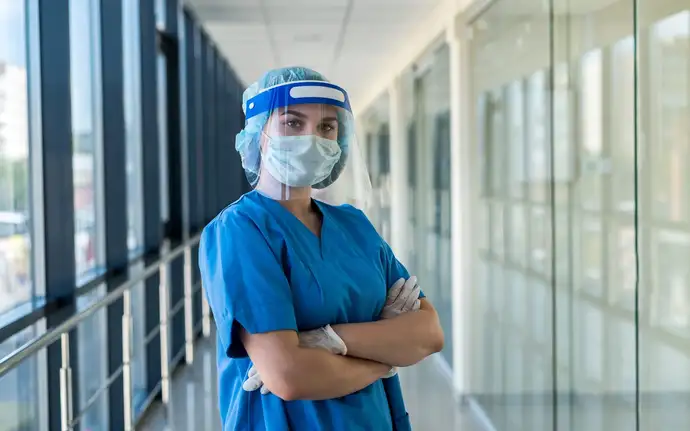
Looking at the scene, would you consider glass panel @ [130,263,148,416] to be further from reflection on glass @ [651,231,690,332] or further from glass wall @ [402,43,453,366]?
reflection on glass @ [651,231,690,332]

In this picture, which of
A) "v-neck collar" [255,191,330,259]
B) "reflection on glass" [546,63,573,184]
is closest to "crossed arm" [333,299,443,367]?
"v-neck collar" [255,191,330,259]

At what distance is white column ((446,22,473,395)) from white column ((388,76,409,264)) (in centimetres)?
238

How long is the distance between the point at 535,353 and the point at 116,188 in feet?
6.06

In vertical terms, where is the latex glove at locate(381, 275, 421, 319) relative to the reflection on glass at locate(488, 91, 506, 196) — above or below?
below

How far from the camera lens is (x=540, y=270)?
2.71 metres

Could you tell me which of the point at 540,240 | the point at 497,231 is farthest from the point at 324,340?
the point at 497,231

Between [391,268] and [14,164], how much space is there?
1.37 m

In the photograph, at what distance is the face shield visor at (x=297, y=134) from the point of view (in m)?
1.10

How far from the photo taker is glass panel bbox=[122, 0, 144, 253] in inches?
143

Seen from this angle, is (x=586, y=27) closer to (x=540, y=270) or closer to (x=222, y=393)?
(x=540, y=270)

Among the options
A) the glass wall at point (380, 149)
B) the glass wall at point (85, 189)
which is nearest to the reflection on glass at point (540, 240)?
the glass wall at point (85, 189)

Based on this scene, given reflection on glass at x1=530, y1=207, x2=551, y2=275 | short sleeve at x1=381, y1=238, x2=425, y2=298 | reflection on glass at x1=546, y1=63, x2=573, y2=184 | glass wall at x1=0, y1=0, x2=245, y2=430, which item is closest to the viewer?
short sleeve at x1=381, y1=238, x2=425, y2=298

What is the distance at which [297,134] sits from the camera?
1116mm

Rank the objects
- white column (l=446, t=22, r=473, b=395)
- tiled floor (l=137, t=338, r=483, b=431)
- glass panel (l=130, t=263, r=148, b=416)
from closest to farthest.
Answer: tiled floor (l=137, t=338, r=483, b=431)
white column (l=446, t=22, r=473, b=395)
glass panel (l=130, t=263, r=148, b=416)
